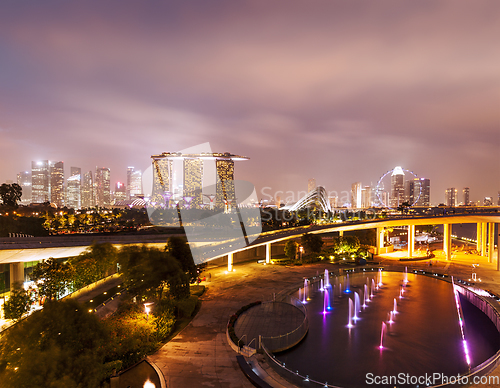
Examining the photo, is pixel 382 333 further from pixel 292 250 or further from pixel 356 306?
pixel 292 250

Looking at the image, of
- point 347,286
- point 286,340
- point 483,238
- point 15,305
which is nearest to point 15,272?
point 15,305

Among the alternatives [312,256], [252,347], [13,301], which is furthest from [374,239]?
[13,301]

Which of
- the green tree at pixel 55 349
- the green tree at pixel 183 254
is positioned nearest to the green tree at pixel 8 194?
the green tree at pixel 183 254

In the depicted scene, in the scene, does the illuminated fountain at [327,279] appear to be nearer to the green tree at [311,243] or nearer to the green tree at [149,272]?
the green tree at [311,243]

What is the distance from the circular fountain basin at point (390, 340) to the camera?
14.5 meters

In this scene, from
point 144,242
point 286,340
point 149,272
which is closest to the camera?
point 286,340

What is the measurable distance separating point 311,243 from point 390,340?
907 inches

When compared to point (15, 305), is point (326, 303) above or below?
below

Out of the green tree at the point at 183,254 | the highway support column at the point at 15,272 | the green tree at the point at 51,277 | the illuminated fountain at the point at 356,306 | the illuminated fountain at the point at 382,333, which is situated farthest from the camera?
the highway support column at the point at 15,272

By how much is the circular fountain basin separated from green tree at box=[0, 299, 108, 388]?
393 inches

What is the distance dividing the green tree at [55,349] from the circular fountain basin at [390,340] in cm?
999

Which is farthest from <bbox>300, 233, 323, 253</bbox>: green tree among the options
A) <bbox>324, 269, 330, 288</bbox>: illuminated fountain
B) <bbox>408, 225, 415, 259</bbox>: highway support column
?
<bbox>408, 225, 415, 259</bbox>: highway support column

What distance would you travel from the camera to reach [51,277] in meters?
18.2

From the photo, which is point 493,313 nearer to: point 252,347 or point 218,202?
point 252,347
